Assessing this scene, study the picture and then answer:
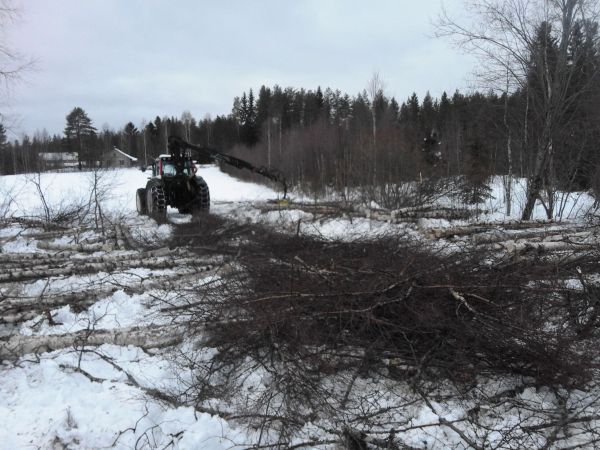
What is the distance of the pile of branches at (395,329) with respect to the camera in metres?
3.61

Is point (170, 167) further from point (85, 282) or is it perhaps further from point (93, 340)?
point (93, 340)

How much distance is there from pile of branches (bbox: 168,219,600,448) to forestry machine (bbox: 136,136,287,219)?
33.8 ft

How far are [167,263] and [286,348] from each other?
427 centimetres

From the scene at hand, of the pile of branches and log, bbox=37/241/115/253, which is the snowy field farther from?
log, bbox=37/241/115/253

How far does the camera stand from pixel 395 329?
4086 mm

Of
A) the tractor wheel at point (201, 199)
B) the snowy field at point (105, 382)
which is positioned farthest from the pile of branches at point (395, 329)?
the tractor wheel at point (201, 199)

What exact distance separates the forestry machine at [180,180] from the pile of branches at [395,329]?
10.3 m

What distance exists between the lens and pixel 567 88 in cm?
1223

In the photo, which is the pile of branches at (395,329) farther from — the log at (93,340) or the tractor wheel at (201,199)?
the tractor wheel at (201,199)

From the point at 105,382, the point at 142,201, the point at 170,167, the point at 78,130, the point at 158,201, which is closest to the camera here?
the point at 105,382

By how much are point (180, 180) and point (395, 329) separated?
41.3 ft

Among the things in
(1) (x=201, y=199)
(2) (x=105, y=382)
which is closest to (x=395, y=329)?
(2) (x=105, y=382)

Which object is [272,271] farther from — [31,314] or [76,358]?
[31,314]

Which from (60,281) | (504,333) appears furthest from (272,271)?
(60,281)
